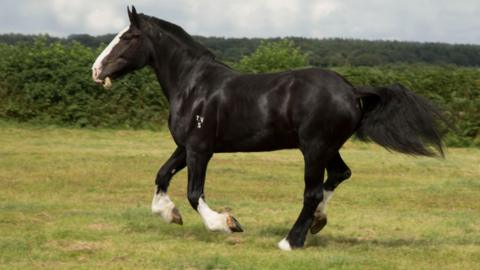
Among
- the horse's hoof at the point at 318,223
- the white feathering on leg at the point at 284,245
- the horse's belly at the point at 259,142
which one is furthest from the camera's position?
the horse's hoof at the point at 318,223

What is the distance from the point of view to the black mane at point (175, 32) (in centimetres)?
956

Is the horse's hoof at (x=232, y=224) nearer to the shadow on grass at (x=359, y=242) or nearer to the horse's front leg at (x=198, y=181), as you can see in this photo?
the horse's front leg at (x=198, y=181)

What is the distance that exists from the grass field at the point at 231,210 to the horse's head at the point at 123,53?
1.83 metres

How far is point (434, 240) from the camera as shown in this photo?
9.38 metres

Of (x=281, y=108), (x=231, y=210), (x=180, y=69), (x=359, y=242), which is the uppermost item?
(x=180, y=69)

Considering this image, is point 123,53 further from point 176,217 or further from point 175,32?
point 176,217

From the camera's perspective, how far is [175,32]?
9695mm

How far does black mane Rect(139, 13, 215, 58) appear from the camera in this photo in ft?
31.4

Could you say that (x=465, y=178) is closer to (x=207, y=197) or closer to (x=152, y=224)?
(x=207, y=197)

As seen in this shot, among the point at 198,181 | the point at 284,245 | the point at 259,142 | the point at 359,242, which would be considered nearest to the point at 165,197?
the point at 198,181

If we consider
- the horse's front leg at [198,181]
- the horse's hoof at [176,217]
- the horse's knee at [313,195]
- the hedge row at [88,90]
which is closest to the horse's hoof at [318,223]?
the horse's knee at [313,195]

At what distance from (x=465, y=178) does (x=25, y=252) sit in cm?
1105

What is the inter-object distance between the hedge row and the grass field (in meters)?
3.37

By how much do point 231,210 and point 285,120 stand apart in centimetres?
340
